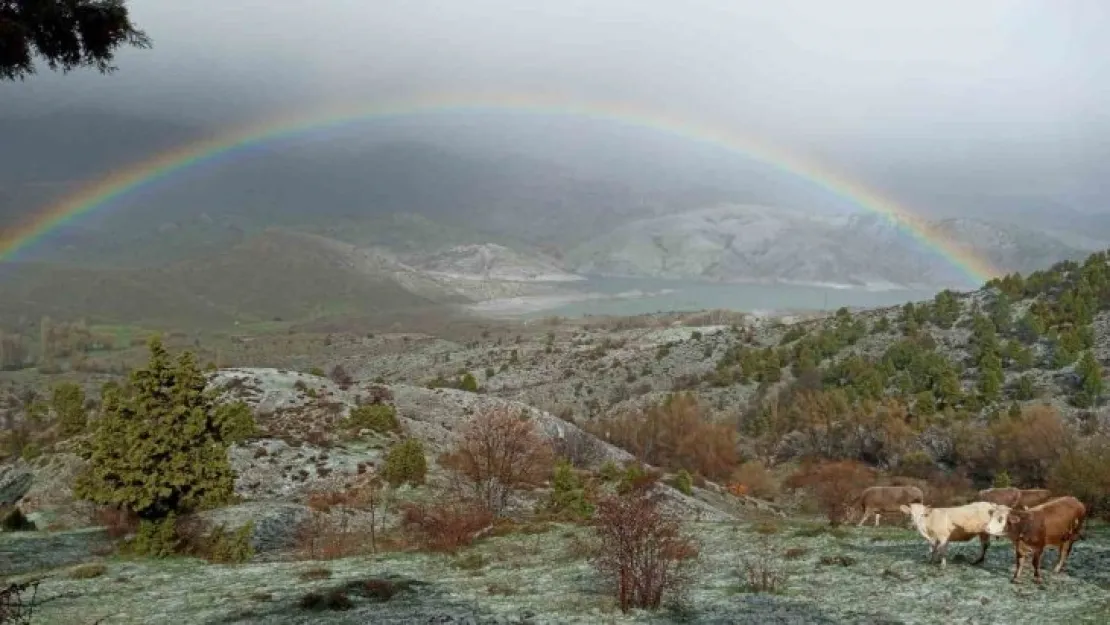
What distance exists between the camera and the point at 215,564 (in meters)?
32.6

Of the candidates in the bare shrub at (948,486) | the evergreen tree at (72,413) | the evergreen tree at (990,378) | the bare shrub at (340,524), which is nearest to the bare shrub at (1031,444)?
the bare shrub at (948,486)

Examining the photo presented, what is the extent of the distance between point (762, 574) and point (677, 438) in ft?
251

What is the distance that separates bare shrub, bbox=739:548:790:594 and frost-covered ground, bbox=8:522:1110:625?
1.11 ft

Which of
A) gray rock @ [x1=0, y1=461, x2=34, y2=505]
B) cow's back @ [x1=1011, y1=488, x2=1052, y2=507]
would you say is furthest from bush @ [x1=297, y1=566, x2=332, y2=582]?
gray rock @ [x1=0, y1=461, x2=34, y2=505]

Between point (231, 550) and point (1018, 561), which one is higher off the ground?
point (1018, 561)

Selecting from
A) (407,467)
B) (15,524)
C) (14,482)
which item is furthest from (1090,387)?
(14,482)

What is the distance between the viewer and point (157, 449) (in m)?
37.2

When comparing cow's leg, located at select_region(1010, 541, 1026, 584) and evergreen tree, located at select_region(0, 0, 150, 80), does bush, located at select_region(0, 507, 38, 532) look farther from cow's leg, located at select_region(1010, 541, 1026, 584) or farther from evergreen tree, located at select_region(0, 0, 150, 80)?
cow's leg, located at select_region(1010, 541, 1026, 584)

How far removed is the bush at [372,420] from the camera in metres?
68.1

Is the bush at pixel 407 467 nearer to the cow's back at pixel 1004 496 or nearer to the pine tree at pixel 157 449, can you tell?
the pine tree at pixel 157 449

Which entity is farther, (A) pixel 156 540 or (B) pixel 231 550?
(A) pixel 156 540

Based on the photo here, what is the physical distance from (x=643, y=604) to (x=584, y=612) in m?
1.67

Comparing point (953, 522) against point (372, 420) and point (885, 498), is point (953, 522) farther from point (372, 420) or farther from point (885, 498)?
point (372, 420)

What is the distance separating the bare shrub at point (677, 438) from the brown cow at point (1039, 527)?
2792 inches
